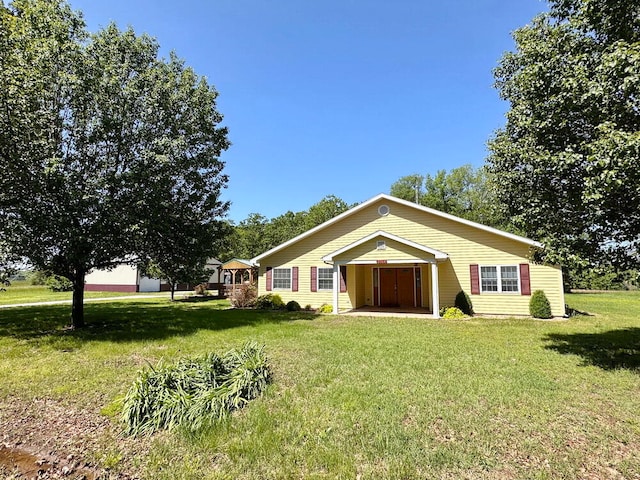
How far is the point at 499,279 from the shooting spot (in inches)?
565

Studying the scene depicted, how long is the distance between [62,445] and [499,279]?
14.9 m

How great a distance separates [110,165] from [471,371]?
11631mm

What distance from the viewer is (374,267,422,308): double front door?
17156 millimetres

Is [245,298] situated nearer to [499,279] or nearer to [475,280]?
[475,280]

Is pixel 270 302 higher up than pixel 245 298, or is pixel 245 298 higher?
pixel 245 298

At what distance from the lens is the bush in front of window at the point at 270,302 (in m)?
17.3

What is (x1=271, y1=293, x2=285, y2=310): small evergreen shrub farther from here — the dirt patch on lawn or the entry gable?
the dirt patch on lawn

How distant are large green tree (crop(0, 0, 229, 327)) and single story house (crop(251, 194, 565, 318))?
20.8 feet

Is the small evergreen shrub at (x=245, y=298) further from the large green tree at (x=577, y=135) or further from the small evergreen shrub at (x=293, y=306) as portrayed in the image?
the large green tree at (x=577, y=135)

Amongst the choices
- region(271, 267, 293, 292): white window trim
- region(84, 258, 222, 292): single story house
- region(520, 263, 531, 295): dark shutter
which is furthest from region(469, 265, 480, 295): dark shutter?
region(84, 258, 222, 292): single story house

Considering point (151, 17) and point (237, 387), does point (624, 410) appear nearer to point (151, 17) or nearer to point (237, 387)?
point (237, 387)

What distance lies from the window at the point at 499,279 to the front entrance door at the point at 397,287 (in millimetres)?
3518

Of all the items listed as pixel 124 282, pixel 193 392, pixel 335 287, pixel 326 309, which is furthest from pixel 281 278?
pixel 124 282

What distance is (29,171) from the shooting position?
30.2 feet
